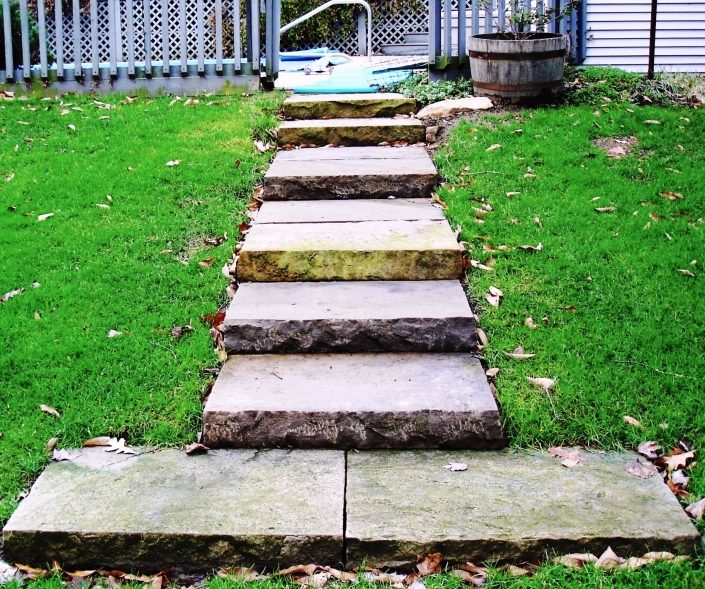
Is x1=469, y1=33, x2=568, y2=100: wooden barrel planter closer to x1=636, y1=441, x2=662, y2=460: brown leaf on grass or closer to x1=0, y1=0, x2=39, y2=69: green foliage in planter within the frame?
x1=636, y1=441, x2=662, y2=460: brown leaf on grass

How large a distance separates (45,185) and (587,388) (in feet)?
13.6

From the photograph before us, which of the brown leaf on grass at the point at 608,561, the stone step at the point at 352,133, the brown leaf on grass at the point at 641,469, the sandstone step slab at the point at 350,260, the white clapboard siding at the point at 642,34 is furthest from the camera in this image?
the white clapboard siding at the point at 642,34

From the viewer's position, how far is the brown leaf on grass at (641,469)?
10.7 feet

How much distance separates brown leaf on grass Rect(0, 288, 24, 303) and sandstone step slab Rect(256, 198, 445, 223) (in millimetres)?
1522

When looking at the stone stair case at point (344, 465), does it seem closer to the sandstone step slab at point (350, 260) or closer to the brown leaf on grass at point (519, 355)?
the sandstone step slab at point (350, 260)

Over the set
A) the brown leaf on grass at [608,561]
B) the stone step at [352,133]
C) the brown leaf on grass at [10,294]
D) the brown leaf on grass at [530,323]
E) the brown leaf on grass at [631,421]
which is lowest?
the brown leaf on grass at [608,561]

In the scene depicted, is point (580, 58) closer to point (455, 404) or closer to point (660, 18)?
point (660, 18)

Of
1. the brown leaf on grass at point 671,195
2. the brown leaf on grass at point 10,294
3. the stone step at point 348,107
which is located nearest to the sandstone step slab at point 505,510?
the brown leaf on grass at point 10,294

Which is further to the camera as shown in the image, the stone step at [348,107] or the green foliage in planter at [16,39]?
the green foliage in planter at [16,39]

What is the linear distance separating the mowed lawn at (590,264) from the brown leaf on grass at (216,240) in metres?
1.48

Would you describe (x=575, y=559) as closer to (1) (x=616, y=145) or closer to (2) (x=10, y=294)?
(2) (x=10, y=294)

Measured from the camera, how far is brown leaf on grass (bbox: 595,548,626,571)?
2848 mm

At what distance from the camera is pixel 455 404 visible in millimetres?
3525

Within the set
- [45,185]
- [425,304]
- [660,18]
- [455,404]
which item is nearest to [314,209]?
[425,304]
